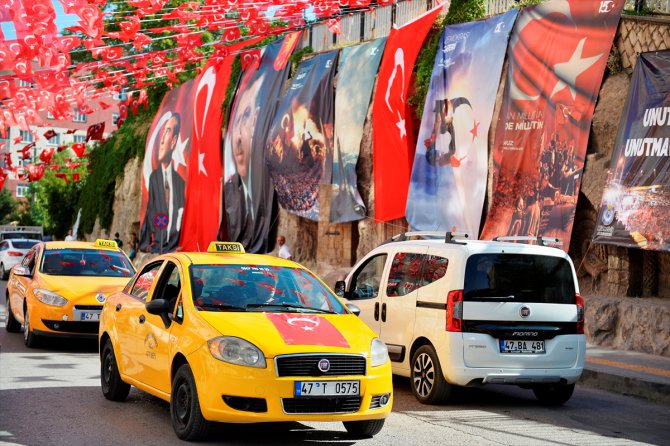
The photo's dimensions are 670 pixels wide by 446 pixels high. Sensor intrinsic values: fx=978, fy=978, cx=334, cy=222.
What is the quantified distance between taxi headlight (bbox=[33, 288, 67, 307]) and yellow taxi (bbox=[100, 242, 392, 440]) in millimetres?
4962

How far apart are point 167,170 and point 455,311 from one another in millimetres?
29652

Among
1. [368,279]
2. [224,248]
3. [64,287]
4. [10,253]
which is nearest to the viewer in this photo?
[224,248]

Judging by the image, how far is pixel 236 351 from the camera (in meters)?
7.27

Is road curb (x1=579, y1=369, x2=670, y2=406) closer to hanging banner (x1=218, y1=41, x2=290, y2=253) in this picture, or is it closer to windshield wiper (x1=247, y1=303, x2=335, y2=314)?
windshield wiper (x1=247, y1=303, x2=335, y2=314)

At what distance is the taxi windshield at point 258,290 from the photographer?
320 inches

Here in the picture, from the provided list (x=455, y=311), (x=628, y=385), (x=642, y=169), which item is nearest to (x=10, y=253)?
(x=642, y=169)

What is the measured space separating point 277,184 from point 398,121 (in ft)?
21.6

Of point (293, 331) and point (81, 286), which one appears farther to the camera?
point (81, 286)

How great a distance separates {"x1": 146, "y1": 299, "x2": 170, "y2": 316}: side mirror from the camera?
8.16m

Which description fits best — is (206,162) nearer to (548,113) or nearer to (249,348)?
(548,113)

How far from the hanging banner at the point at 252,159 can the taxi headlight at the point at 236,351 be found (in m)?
22.5

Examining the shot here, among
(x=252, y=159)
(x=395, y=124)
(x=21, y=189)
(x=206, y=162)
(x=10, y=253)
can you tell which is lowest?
(x=21, y=189)

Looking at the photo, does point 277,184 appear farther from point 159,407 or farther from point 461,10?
point 159,407

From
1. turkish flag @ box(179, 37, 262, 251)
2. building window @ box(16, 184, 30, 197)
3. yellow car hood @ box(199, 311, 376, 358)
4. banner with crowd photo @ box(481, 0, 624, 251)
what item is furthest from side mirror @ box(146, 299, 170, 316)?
building window @ box(16, 184, 30, 197)
